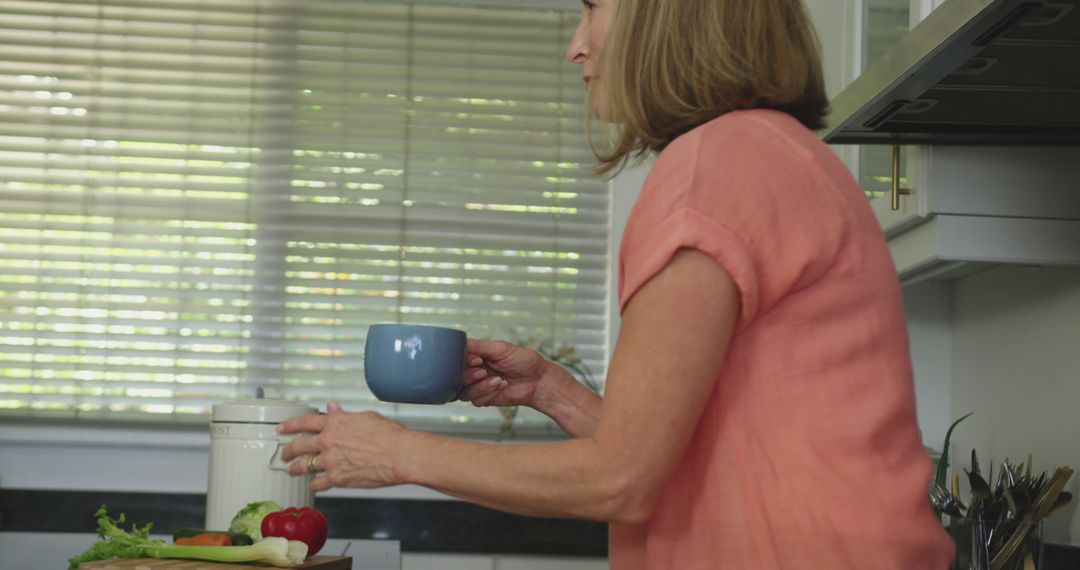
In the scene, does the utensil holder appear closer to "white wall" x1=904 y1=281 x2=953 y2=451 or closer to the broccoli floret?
"white wall" x1=904 y1=281 x2=953 y2=451

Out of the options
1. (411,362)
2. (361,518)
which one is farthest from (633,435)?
(361,518)

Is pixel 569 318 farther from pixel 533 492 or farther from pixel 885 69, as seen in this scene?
pixel 533 492

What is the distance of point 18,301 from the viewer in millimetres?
2779

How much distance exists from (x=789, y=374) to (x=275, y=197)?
223cm

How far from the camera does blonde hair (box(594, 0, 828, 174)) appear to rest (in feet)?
2.76

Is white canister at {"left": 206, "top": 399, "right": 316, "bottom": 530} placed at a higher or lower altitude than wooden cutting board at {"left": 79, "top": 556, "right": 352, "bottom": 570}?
higher

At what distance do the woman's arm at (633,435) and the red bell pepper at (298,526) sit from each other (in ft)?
2.70

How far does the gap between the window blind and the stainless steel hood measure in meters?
1.27

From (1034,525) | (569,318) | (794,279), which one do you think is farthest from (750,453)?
(569,318)

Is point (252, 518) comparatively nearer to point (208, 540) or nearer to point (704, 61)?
point (208, 540)

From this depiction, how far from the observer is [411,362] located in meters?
1.00

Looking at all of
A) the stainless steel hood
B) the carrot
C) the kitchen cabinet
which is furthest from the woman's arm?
the kitchen cabinet

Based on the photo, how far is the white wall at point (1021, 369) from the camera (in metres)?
1.82

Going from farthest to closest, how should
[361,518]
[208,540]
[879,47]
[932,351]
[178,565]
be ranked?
[361,518] < [932,351] < [879,47] < [208,540] < [178,565]
